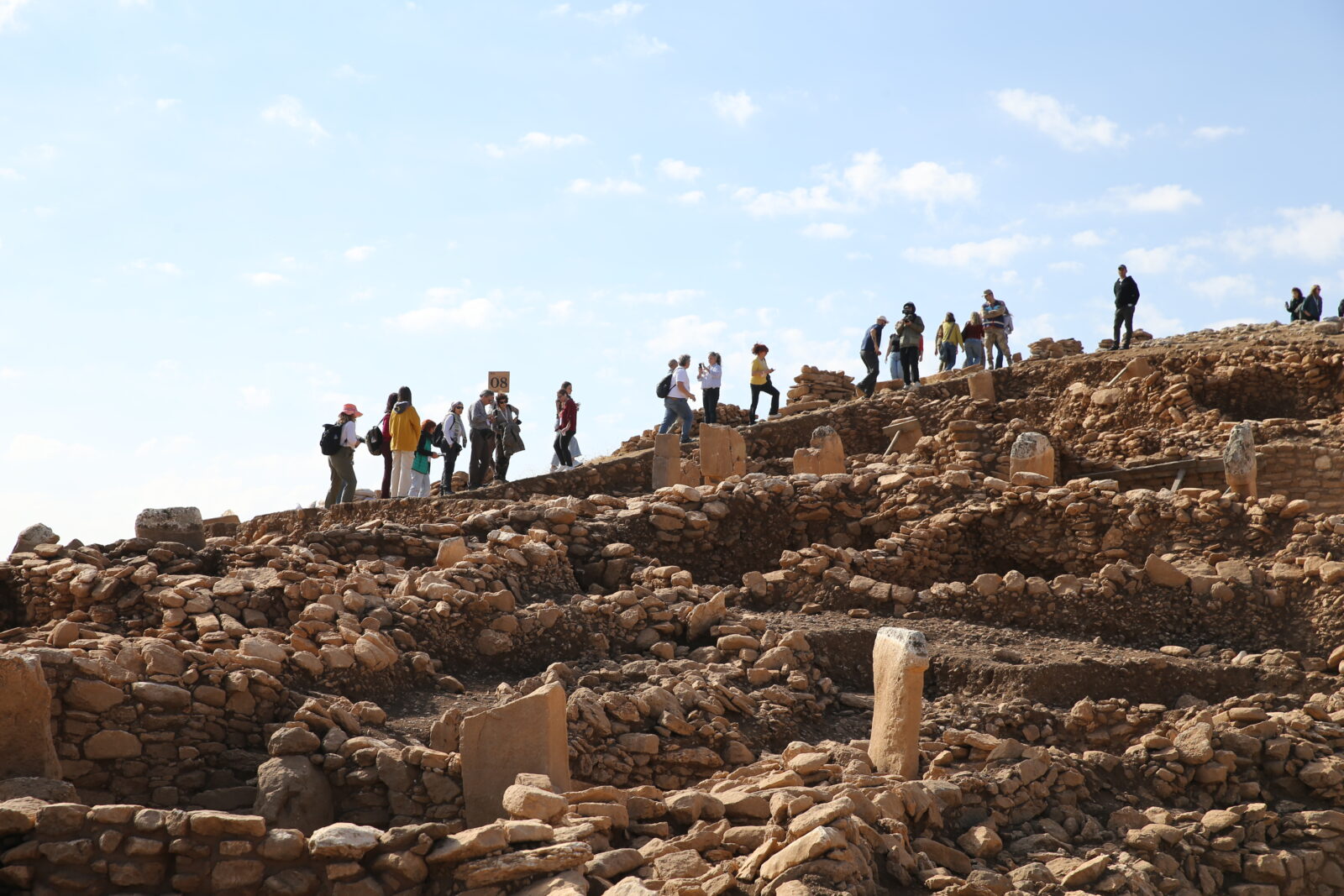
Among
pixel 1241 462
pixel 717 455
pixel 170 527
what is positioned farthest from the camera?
pixel 717 455

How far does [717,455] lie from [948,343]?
9.38 m

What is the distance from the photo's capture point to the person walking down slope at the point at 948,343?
24.3 m

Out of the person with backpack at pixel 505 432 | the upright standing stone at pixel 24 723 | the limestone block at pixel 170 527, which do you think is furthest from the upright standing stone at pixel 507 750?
the person with backpack at pixel 505 432

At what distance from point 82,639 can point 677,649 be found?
4271mm

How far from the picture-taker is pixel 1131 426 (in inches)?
786

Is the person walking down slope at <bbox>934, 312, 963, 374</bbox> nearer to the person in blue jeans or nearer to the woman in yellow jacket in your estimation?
the person in blue jeans

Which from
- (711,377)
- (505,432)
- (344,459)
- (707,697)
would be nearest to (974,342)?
(711,377)

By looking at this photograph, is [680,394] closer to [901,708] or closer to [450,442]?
[450,442]

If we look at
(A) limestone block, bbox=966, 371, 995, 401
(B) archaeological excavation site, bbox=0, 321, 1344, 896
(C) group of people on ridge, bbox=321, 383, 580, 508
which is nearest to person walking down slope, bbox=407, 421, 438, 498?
(C) group of people on ridge, bbox=321, 383, 580, 508

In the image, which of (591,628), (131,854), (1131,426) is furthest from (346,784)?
(1131,426)

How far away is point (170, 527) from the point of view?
10969mm

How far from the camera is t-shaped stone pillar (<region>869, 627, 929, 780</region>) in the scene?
795 centimetres

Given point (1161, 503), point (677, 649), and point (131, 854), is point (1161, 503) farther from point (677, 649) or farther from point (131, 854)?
point (131, 854)

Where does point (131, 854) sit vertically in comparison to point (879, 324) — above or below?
below
